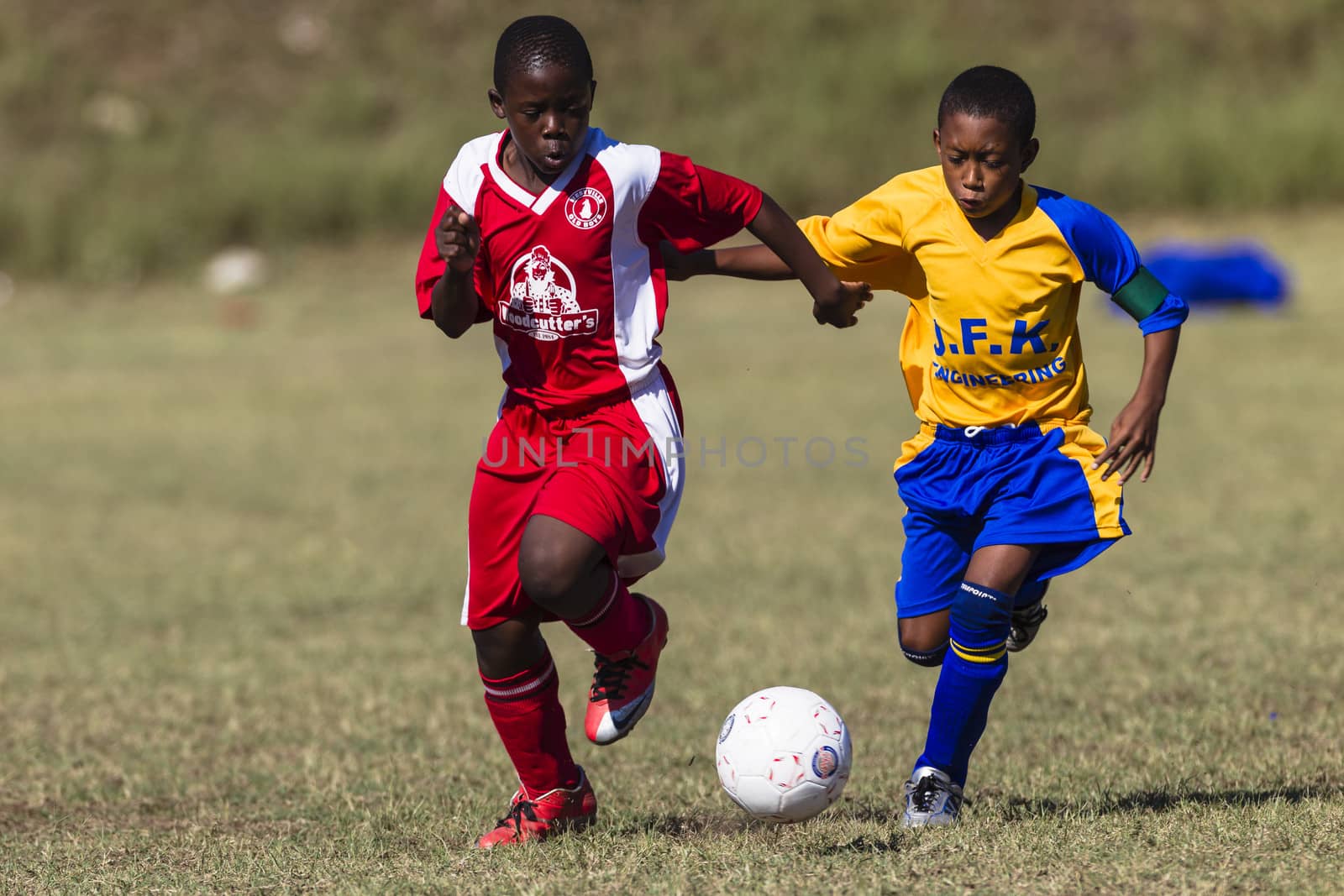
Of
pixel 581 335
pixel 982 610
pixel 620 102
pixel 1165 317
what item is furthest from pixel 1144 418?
pixel 620 102

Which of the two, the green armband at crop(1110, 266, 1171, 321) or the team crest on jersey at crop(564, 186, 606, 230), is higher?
the team crest on jersey at crop(564, 186, 606, 230)

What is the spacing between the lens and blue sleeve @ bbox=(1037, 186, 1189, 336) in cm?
464

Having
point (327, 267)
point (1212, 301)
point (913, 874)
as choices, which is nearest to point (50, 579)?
point (913, 874)

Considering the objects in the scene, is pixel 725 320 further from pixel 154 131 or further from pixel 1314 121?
pixel 154 131

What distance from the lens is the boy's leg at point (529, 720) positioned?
469cm

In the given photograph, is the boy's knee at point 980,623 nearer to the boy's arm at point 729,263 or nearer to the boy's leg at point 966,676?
the boy's leg at point 966,676

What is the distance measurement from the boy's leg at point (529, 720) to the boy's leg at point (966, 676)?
3.05 feet

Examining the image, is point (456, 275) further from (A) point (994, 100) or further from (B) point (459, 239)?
(A) point (994, 100)

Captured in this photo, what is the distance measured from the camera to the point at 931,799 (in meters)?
4.65

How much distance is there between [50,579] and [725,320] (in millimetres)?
12006

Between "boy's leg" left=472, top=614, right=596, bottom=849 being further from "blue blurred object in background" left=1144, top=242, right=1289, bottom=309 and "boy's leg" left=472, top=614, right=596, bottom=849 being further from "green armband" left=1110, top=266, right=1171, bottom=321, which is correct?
"blue blurred object in background" left=1144, top=242, right=1289, bottom=309

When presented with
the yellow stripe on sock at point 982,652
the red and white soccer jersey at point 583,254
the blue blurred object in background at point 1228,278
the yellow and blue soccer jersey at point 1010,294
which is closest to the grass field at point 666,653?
the yellow stripe on sock at point 982,652

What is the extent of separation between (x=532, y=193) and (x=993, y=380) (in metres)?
1.31

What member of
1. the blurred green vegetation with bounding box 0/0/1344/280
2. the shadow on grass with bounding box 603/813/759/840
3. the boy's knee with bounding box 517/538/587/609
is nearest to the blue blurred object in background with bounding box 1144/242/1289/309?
the blurred green vegetation with bounding box 0/0/1344/280
